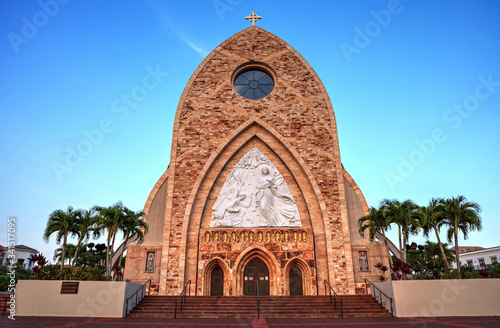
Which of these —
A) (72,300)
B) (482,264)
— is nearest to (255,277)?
(72,300)

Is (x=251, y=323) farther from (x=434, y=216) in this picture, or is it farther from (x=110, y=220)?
(x=434, y=216)

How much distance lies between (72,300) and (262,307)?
7.37 m

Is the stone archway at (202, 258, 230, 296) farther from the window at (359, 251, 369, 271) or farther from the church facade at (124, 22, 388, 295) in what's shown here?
the window at (359, 251, 369, 271)

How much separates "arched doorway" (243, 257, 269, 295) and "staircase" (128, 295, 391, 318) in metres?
3.96

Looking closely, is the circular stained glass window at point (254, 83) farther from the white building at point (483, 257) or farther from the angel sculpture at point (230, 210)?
the white building at point (483, 257)

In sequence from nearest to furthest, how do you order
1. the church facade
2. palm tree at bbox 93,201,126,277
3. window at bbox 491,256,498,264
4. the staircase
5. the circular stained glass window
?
1. the staircase
2. palm tree at bbox 93,201,126,277
3. the church facade
4. the circular stained glass window
5. window at bbox 491,256,498,264

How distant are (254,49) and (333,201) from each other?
12.2 metres

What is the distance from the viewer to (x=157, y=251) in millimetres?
19484

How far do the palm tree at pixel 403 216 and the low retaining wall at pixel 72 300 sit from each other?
12.7m

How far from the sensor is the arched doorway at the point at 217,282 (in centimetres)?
1880

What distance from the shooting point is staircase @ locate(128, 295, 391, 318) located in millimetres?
13164

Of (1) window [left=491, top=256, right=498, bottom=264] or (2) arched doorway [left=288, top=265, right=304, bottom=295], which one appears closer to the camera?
(2) arched doorway [left=288, top=265, right=304, bottom=295]

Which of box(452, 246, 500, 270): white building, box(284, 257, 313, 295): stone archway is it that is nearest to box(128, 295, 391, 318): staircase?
box(284, 257, 313, 295): stone archway

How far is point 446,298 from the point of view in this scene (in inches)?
499
